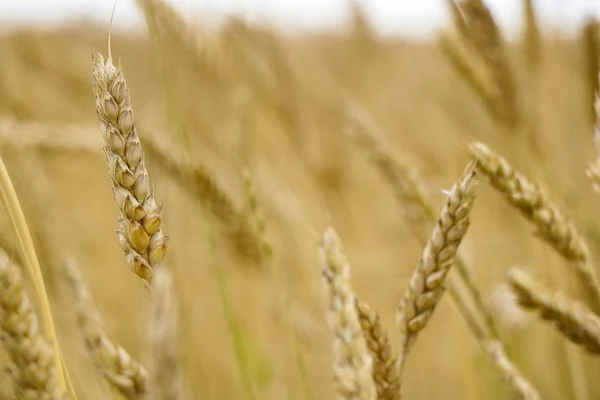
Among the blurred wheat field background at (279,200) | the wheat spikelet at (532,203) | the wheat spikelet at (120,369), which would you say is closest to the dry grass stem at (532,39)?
the blurred wheat field background at (279,200)

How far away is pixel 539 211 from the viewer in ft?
1.44

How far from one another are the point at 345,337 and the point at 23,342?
0.60ft

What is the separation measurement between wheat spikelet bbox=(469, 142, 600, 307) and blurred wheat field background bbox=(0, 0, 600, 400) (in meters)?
0.04

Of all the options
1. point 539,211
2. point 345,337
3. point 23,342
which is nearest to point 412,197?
point 539,211

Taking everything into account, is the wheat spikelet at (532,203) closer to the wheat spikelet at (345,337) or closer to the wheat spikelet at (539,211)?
the wheat spikelet at (539,211)

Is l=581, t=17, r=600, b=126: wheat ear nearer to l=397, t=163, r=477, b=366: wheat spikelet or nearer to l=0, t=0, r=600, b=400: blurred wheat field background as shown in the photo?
l=0, t=0, r=600, b=400: blurred wheat field background

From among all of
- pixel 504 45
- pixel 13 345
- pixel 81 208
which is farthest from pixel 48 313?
pixel 81 208

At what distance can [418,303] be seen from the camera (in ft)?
1.24

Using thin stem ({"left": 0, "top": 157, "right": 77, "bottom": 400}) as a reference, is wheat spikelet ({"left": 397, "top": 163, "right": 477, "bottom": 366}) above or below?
below

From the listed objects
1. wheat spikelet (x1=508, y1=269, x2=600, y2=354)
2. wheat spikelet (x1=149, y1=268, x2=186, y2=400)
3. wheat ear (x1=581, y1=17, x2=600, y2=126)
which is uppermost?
wheat ear (x1=581, y1=17, x2=600, y2=126)

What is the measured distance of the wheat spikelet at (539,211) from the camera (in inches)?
15.7

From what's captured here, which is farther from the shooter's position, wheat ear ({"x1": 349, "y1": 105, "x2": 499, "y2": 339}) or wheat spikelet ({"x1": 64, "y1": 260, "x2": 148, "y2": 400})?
wheat ear ({"x1": 349, "y1": 105, "x2": 499, "y2": 339})

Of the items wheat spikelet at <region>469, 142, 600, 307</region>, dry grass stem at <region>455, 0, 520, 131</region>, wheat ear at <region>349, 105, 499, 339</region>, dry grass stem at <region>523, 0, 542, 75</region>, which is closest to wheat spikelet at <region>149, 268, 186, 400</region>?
wheat spikelet at <region>469, 142, 600, 307</region>

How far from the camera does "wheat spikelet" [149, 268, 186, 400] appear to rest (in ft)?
0.64
